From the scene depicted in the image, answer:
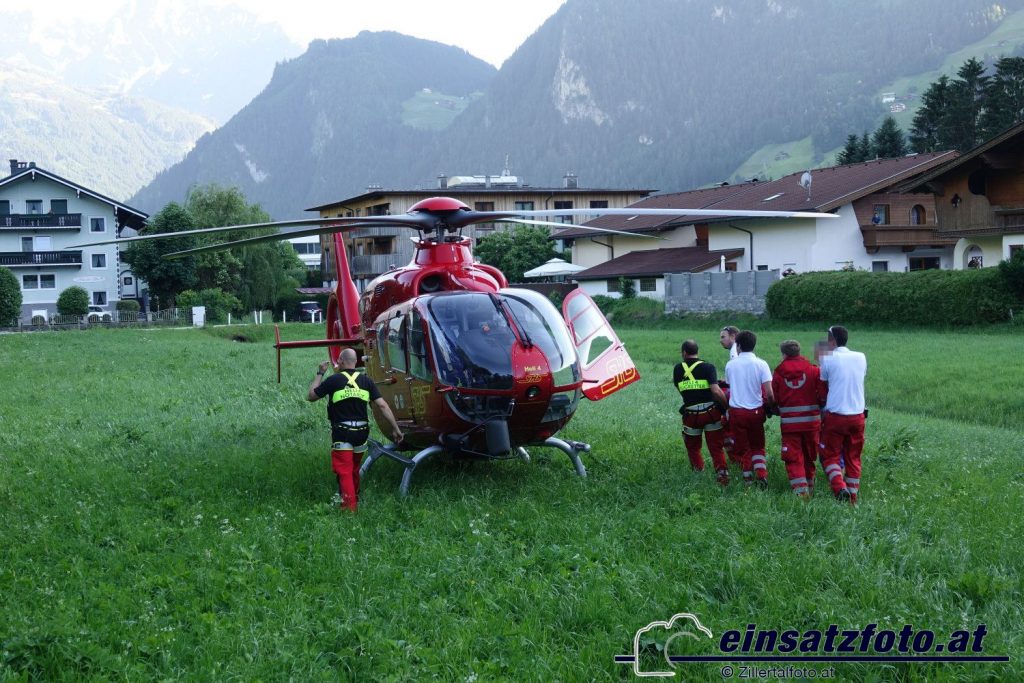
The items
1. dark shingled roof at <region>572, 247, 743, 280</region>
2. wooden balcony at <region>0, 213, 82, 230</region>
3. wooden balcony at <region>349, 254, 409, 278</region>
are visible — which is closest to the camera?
dark shingled roof at <region>572, 247, 743, 280</region>

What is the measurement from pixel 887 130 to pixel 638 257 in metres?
29.0

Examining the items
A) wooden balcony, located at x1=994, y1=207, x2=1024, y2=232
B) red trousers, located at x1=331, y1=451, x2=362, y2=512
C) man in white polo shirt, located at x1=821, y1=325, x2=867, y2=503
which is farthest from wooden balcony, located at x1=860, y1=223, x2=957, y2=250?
red trousers, located at x1=331, y1=451, x2=362, y2=512

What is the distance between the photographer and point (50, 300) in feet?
217

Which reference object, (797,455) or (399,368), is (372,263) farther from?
(797,455)

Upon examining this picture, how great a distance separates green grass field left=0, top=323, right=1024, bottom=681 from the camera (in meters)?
6.52

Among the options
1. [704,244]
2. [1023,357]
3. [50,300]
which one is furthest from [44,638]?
[50,300]

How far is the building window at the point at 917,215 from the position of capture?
142 ft

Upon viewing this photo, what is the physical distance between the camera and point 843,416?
9930 millimetres

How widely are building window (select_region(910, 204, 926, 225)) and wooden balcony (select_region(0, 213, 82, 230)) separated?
50.7m

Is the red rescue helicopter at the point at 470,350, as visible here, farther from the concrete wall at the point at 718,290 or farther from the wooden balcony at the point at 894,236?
the wooden balcony at the point at 894,236

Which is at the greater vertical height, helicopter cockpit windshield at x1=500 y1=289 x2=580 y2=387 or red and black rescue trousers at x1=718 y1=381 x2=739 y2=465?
helicopter cockpit windshield at x1=500 y1=289 x2=580 y2=387

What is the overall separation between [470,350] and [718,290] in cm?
3175

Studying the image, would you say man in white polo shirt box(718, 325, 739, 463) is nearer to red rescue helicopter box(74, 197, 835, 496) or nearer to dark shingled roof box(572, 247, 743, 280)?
red rescue helicopter box(74, 197, 835, 496)

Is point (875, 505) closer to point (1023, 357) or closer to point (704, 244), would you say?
point (1023, 357)
